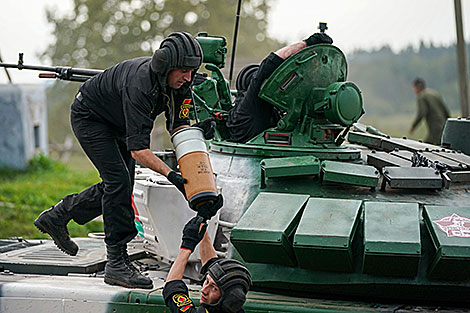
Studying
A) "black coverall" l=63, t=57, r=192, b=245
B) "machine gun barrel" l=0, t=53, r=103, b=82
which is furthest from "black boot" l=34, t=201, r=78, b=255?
"machine gun barrel" l=0, t=53, r=103, b=82

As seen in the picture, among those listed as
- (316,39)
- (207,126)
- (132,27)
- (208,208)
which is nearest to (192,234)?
(208,208)

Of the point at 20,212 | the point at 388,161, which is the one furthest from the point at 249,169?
the point at 20,212

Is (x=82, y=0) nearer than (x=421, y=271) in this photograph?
No

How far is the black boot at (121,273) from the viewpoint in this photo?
15.1 ft

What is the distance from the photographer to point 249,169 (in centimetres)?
490

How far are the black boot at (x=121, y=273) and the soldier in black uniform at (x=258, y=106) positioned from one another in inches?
46.6

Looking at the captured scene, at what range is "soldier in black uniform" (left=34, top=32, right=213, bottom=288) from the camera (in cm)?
430

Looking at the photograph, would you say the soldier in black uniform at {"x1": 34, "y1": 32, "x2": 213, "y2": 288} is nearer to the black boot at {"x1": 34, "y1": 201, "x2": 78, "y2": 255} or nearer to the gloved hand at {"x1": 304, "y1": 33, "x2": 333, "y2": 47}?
the black boot at {"x1": 34, "y1": 201, "x2": 78, "y2": 255}

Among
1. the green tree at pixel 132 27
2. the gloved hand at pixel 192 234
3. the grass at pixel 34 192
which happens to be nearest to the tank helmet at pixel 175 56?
the gloved hand at pixel 192 234

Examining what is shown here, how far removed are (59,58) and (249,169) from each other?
18014 mm

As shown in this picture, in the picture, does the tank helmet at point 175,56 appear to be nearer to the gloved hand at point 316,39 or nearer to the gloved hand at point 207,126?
the gloved hand at point 207,126

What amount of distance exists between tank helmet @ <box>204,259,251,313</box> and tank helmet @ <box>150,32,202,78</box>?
117cm

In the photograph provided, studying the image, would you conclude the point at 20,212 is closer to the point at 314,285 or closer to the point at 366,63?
the point at 314,285

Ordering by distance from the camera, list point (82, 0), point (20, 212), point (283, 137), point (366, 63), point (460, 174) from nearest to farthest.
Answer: point (460, 174), point (283, 137), point (20, 212), point (82, 0), point (366, 63)
